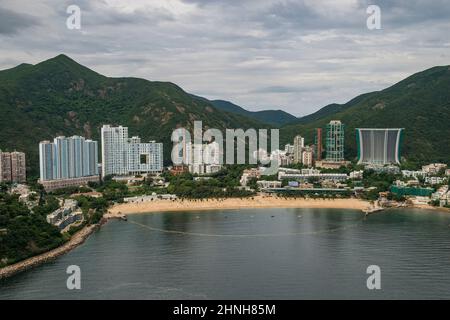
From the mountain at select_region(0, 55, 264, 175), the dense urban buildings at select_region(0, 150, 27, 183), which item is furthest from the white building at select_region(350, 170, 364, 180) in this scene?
the dense urban buildings at select_region(0, 150, 27, 183)

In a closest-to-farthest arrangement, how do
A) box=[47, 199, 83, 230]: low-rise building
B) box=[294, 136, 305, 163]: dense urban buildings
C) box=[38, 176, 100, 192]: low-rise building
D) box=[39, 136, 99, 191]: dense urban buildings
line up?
box=[47, 199, 83, 230]: low-rise building, box=[38, 176, 100, 192]: low-rise building, box=[39, 136, 99, 191]: dense urban buildings, box=[294, 136, 305, 163]: dense urban buildings

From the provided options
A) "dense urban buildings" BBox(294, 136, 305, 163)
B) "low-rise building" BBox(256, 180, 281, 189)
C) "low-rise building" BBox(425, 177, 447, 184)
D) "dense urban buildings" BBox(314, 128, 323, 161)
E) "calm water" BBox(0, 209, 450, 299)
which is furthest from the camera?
"dense urban buildings" BBox(314, 128, 323, 161)

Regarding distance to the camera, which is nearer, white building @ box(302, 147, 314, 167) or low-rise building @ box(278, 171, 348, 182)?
low-rise building @ box(278, 171, 348, 182)

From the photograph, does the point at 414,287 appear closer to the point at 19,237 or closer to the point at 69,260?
the point at 69,260

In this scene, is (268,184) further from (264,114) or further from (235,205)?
(264,114)

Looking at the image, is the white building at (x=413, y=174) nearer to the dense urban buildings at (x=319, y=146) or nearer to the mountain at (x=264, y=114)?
the dense urban buildings at (x=319, y=146)

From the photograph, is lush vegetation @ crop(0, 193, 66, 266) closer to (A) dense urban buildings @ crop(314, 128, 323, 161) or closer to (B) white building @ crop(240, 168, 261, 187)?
(B) white building @ crop(240, 168, 261, 187)

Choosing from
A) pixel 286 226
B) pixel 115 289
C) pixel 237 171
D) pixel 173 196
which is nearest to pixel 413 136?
pixel 237 171
